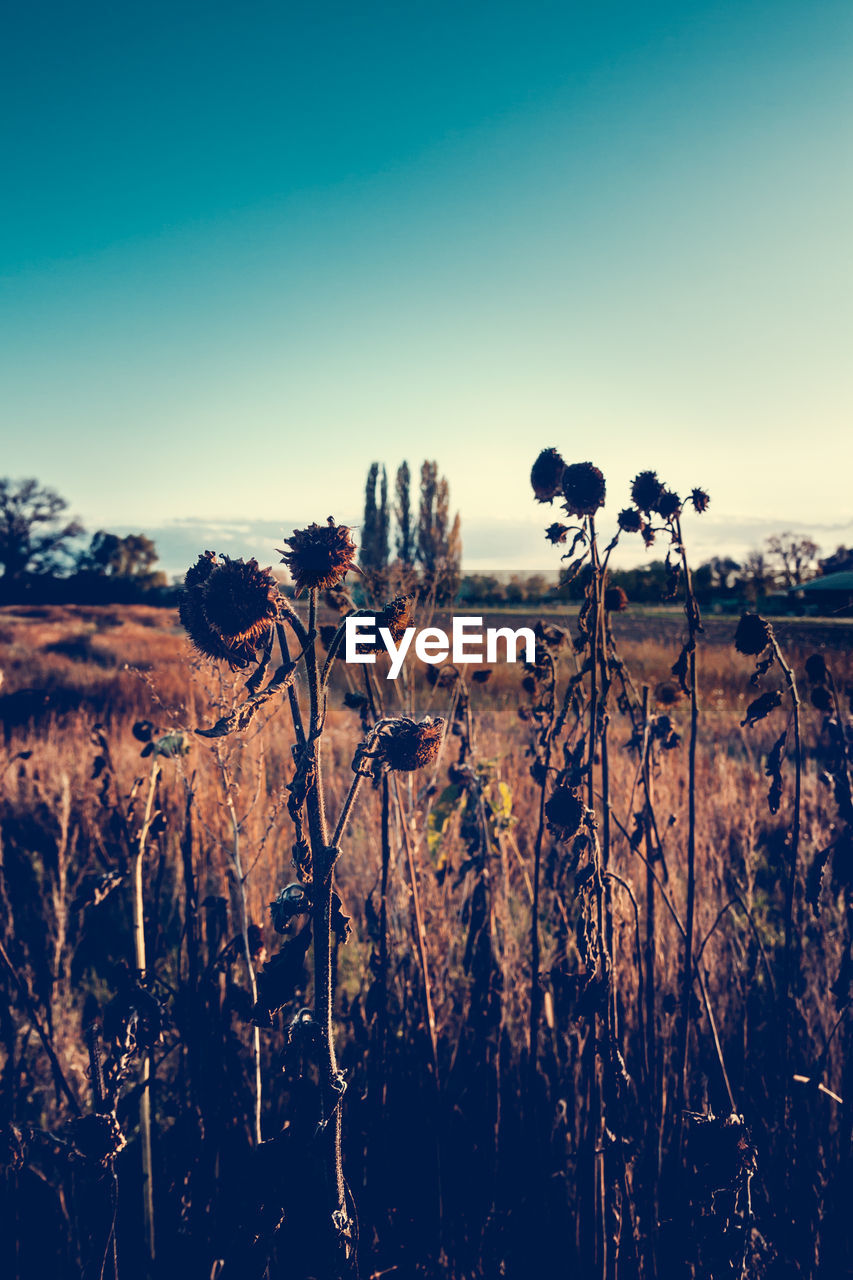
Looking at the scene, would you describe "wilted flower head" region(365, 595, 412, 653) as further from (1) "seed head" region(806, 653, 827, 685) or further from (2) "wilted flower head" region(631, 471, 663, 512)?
(1) "seed head" region(806, 653, 827, 685)

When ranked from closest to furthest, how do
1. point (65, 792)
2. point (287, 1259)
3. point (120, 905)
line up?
point (287, 1259), point (65, 792), point (120, 905)

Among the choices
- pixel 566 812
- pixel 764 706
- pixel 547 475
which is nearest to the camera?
pixel 566 812

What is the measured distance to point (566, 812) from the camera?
159 centimetres

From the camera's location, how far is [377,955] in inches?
80.6

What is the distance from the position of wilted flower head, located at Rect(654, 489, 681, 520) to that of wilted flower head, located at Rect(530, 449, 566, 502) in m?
0.31

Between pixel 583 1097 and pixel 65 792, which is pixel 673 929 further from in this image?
pixel 65 792

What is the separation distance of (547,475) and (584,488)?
0.15 m

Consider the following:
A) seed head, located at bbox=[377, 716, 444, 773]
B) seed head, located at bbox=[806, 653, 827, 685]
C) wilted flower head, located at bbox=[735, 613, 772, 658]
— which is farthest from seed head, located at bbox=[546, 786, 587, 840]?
seed head, located at bbox=[806, 653, 827, 685]

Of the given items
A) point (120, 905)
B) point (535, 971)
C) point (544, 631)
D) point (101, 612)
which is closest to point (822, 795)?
point (544, 631)

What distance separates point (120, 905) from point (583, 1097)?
122 inches

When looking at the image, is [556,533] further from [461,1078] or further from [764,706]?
[461,1078]

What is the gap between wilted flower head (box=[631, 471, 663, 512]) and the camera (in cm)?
200

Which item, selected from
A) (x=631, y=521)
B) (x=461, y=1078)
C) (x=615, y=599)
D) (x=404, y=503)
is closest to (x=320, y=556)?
(x=631, y=521)

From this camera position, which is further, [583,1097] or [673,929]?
[673,929]
